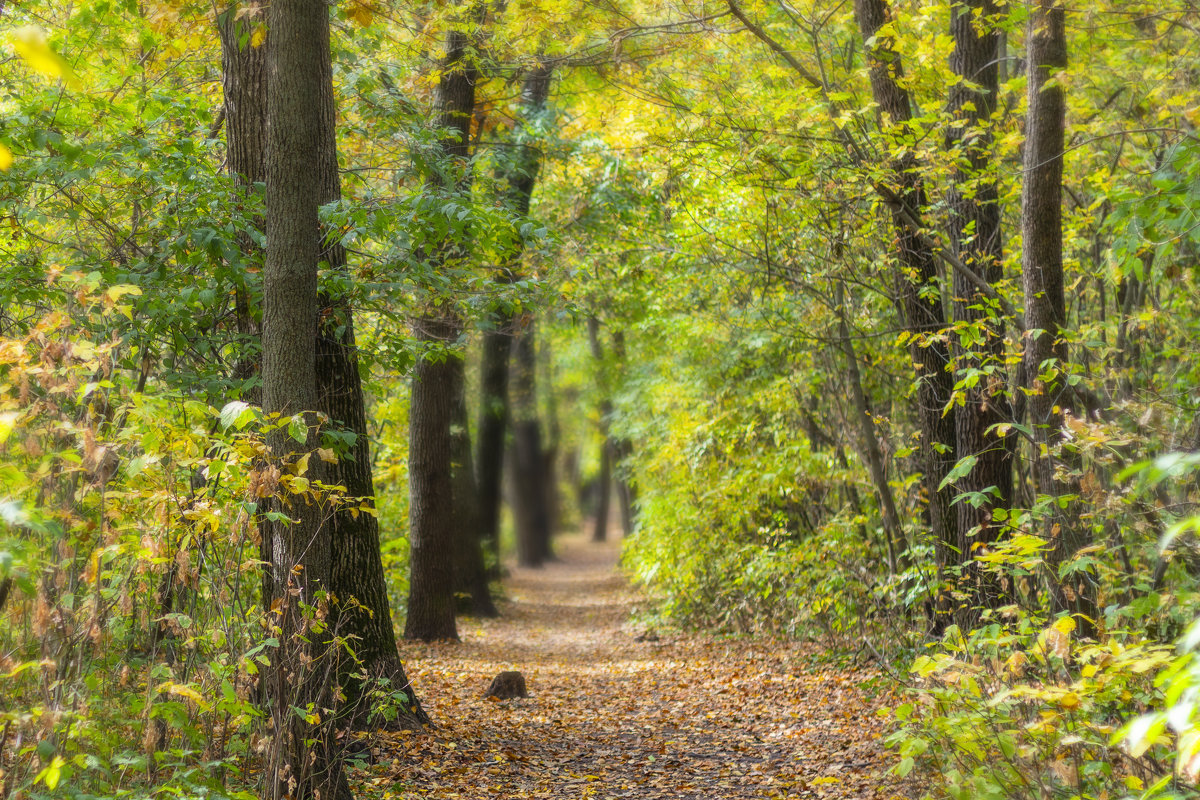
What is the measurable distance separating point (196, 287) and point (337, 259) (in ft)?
3.92

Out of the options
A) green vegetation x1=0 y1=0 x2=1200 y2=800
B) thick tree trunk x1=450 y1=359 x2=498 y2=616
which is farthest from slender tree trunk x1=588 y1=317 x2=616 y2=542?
green vegetation x1=0 y1=0 x2=1200 y2=800

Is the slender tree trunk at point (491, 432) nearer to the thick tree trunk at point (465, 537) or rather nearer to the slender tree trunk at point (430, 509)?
the thick tree trunk at point (465, 537)

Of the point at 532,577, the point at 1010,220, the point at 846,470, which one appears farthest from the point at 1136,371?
the point at 532,577

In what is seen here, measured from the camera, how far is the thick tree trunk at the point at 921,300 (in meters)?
6.52

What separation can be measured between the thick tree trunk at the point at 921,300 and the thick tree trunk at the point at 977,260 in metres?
0.19

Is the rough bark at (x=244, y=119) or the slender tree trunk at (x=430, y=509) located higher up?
the rough bark at (x=244, y=119)

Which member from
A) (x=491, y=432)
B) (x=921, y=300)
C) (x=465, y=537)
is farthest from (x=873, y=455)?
(x=491, y=432)

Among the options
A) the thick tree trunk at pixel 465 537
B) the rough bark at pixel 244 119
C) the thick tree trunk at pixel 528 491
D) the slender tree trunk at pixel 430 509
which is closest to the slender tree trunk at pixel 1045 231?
the rough bark at pixel 244 119

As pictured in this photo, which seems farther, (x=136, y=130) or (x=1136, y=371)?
(x=1136, y=371)

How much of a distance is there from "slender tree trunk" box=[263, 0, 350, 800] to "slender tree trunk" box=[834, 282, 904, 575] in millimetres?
4888

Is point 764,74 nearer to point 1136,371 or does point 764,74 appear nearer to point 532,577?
point 1136,371

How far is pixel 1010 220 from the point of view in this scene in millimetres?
8695

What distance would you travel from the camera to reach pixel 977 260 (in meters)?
6.55

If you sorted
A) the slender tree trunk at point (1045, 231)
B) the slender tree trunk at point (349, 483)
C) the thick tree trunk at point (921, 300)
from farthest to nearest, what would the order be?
the thick tree trunk at point (921, 300), the slender tree trunk at point (1045, 231), the slender tree trunk at point (349, 483)
